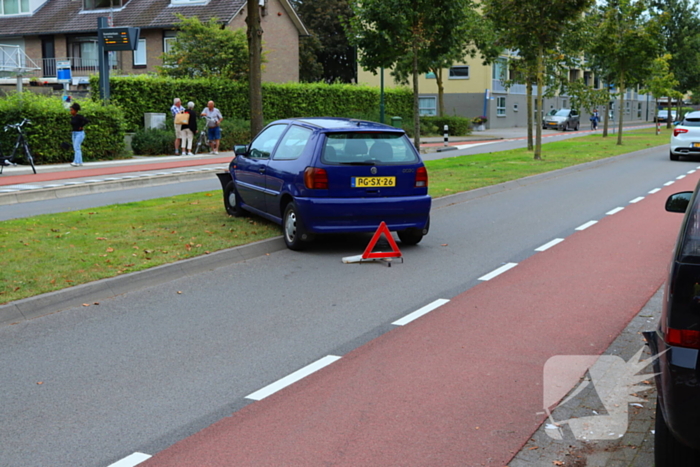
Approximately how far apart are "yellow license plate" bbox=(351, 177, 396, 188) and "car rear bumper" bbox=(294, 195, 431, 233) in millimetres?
175

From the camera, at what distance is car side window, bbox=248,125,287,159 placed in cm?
1108

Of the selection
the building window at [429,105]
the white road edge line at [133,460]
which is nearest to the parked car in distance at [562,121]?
the building window at [429,105]

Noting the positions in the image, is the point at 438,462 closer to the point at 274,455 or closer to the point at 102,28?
the point at 274,455

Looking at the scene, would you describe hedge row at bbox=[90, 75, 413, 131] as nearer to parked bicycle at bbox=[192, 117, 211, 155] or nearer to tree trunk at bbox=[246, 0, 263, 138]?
parked bicycle at bbox=[192, 117, 211, 155]

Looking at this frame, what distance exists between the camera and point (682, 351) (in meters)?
3.21

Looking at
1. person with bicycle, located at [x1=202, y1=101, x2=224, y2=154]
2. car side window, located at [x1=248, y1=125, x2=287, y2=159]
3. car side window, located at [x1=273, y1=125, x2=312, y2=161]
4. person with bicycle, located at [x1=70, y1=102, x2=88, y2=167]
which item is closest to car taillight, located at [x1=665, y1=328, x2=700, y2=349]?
car side window, located at [x1=273, y1=125, x2=312, y2=161]

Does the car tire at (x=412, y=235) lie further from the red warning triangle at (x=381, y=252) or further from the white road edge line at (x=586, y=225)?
the white road edge line at (x=586, y=225)

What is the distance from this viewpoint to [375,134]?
33.3ft

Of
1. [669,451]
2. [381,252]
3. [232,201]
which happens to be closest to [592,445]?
[669,451]

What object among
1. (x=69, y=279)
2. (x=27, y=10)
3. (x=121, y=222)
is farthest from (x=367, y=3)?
(x=27, y=10)

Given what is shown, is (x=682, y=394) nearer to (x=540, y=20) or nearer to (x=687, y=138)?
(x=540, y=20)

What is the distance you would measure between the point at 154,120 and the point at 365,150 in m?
21.1

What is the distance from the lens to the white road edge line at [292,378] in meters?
4.98

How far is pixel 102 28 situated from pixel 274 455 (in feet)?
90.7
